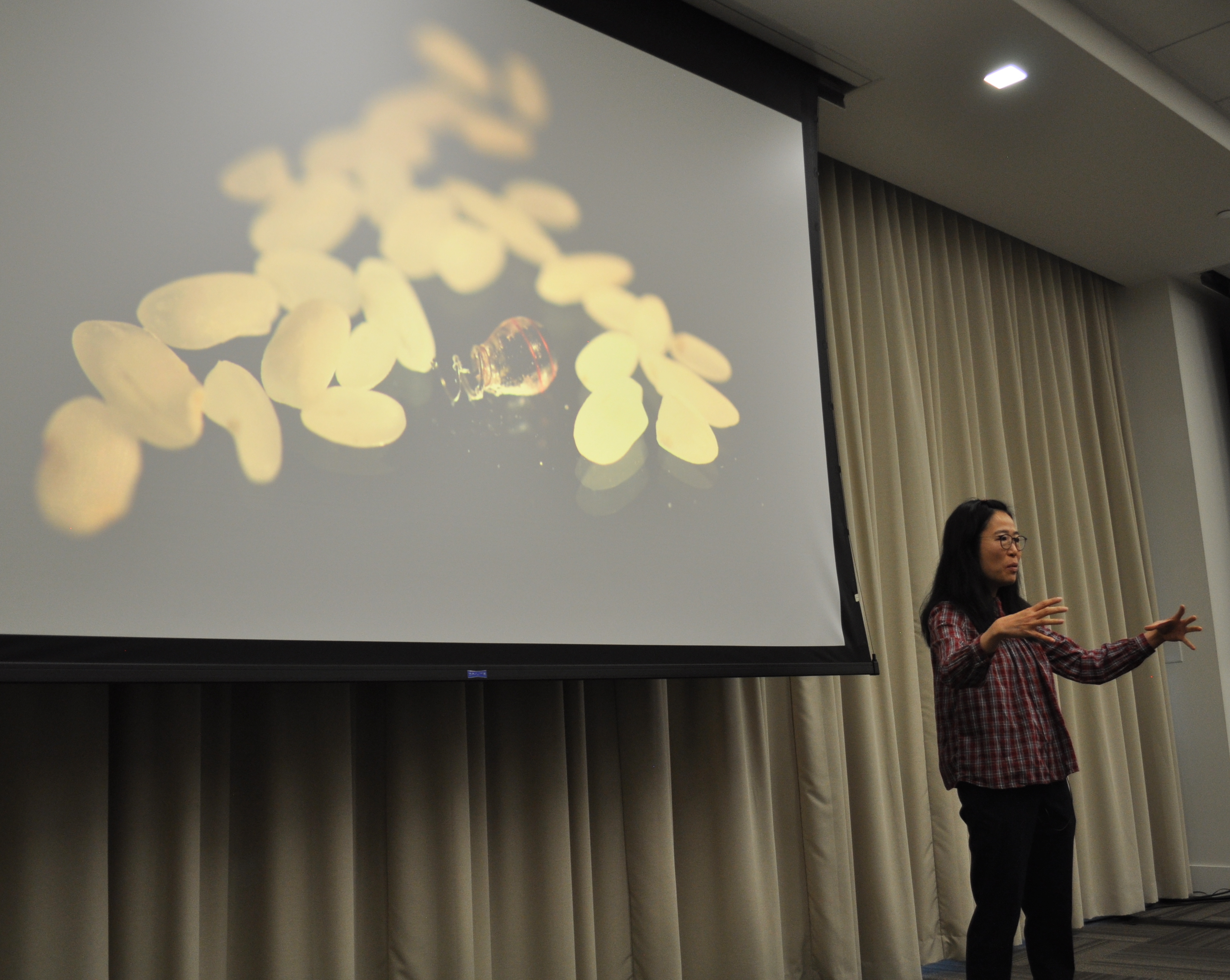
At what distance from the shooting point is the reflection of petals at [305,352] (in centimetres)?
192

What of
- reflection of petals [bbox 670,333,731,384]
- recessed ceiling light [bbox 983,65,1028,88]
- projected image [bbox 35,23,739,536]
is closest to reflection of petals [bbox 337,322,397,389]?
projected image [bbox 35,23,739,536]

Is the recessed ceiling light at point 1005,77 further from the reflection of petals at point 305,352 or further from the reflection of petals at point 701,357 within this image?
the reflection of petals at point 305,352

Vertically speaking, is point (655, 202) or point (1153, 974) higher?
point (655, 202)

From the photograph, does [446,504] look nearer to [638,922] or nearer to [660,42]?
[638,922]

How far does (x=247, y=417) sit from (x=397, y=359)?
0.33 meters

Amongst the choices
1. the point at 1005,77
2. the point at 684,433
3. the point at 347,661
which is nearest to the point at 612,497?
the point at 684,433

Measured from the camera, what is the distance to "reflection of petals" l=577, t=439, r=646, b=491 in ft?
7.65

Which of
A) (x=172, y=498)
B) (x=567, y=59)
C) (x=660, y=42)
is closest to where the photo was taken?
(x=172, y=498)

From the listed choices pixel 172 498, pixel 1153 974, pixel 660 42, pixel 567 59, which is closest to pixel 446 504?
pixel 172 498

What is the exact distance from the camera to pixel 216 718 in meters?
2.04

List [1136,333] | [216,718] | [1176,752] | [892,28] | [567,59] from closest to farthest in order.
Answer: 1. [216,718]
2. [567,59]
3. [892,28]
4. [1176,752]
5. [1136,333]

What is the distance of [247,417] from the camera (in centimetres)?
188

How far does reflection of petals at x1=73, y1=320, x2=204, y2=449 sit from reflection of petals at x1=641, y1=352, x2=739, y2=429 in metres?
1.05

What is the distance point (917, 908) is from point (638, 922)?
43.4 inches
